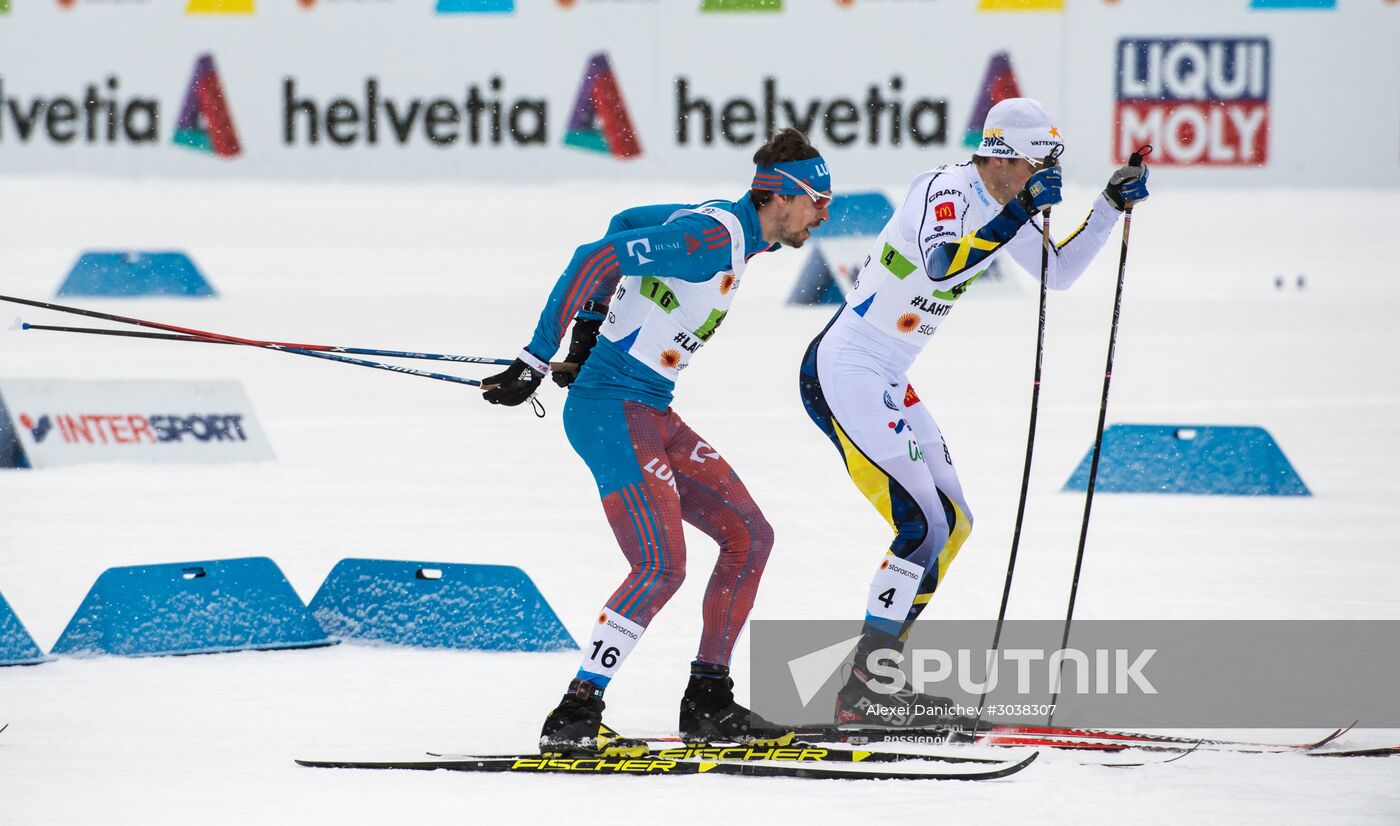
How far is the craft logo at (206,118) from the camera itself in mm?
22734

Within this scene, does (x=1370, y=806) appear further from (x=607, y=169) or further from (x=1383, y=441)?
(x=607, y=169)

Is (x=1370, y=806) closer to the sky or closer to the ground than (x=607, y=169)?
closer to the sky

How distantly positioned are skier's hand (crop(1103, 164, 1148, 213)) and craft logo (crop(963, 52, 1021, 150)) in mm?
16495

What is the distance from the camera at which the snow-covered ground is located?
539 centimetres

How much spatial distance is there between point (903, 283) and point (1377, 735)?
198cm

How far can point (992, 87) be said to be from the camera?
22.3m

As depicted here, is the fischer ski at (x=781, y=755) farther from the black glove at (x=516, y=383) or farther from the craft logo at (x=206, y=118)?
the craft logo at (x=206, y=118)

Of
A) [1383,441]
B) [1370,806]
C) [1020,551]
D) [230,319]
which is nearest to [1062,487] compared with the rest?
[1020,551]

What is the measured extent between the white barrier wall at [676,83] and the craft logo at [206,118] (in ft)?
0.09

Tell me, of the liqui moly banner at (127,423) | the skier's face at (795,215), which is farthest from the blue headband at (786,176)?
the liqui moly banner at (127,423)

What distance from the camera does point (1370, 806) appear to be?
203 inches

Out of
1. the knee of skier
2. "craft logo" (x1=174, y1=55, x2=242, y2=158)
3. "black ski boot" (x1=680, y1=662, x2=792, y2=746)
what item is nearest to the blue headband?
the knee of skier

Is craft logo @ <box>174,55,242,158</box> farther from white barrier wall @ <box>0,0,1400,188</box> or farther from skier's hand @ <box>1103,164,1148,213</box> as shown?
skier's hand @ <box>1103,164,1148,213</box>

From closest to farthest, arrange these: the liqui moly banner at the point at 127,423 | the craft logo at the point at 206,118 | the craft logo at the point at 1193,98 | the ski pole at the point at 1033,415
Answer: the ski pole at the point at 1033,415
the liqui moly banner at the point at 127,423
the craft logo at the point at 1193,98
the craft logo at the point at 206,118
